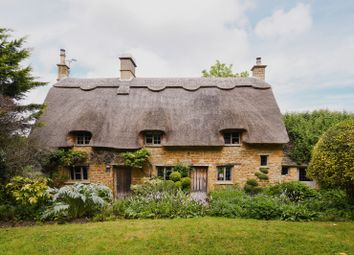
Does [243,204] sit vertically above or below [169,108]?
below

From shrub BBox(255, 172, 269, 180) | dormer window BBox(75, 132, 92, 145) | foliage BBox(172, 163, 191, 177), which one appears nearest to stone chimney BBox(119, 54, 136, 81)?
dormer window BBox(75, 132, 92, 145)

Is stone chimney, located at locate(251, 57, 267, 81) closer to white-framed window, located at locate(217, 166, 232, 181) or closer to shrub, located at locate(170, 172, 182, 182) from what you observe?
white-framed window, located at locate(217, 166, 232, 181)

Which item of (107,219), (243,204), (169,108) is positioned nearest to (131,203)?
(107,219)

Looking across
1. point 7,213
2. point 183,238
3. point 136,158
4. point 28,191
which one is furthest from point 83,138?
point 183,238

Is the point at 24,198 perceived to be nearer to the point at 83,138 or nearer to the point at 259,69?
the point at 83,138

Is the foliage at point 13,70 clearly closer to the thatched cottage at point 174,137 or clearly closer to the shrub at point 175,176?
the thatched cottage at point 174,137

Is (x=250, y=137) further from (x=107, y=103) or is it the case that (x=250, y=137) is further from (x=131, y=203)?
(x=107, y=103)

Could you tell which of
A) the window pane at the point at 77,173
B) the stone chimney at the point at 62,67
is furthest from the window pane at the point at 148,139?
the stone chimney at the point at 62,67

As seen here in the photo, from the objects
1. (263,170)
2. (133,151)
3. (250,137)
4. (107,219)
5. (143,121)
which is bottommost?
(107,219)

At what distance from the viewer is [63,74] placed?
55.0ft

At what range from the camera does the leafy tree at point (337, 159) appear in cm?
771

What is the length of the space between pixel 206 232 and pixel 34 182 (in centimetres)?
664

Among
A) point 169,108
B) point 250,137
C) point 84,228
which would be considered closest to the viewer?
point 84,228

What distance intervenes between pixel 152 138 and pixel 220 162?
429 cm
